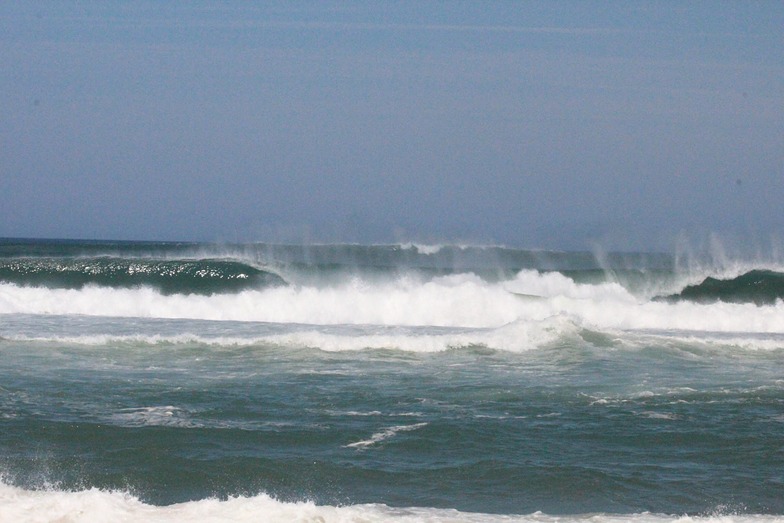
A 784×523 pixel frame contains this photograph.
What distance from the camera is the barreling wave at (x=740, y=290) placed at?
28.3 m

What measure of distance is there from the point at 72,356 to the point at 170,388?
3.73 metres

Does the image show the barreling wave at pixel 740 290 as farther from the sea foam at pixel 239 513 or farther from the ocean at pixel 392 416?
the sea foam at pixel 239 513

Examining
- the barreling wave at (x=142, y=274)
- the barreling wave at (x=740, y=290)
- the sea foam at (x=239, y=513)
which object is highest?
the barreling wave at (x=142, y=274)

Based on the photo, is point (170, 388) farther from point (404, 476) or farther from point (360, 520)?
point (360, 520)

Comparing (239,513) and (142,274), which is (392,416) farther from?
(142,274)

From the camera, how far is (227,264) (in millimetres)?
30688

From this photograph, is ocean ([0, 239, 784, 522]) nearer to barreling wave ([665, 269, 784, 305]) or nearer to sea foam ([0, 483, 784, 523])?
sea foam ([0, 483, 784, 523])

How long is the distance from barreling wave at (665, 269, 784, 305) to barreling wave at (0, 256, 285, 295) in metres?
13.3

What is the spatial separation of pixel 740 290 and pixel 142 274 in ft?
63.9

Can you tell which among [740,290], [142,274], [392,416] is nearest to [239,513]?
[392,416]

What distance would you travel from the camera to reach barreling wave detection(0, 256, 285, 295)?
2864 cm

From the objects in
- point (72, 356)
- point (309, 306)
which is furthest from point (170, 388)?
point (309, 306)

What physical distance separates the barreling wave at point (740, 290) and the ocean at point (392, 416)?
2530mm

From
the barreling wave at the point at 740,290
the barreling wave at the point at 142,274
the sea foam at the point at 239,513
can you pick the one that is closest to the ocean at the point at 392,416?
the sea foam at the point at 239,513
